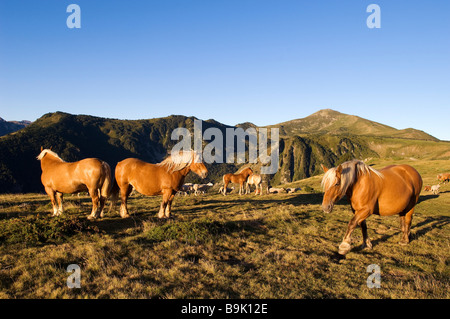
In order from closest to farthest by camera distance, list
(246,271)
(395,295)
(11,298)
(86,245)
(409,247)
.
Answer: (11,298), (395,295), (246,271), (86,245), (409,247)

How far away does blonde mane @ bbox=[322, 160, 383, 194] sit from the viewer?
730 cm

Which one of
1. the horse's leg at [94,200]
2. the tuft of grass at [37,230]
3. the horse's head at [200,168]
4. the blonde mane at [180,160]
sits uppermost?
the blonde mane at [180,160]

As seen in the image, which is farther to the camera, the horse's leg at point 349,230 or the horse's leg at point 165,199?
the horse's leg at point 165,199

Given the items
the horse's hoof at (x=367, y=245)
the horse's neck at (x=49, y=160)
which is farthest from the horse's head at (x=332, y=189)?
the horse's neck at (x=49, y=160)

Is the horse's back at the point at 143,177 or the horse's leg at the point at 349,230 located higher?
the horse's back at the point at 143,177

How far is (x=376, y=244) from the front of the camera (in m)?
8.48

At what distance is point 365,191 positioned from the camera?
758 centimetres

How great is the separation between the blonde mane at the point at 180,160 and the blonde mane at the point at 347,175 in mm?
5644

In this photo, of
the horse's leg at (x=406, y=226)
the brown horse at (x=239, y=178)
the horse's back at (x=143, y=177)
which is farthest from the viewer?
the brown horse at (x=239, y=178)

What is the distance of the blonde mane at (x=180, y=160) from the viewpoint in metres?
10.8

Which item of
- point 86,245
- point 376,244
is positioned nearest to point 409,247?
point 376,244
